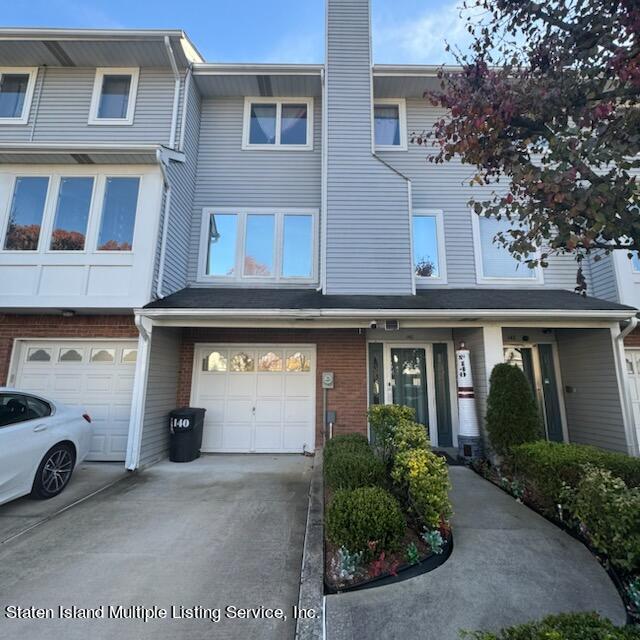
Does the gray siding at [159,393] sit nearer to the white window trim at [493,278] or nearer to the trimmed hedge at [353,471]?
the trimmed hedge at [353,471]

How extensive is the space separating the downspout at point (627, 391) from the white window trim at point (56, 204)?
9.39m

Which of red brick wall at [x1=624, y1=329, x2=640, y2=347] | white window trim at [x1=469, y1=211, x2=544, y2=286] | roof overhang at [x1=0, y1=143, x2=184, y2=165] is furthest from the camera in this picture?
white window trim at [x1=469, y1=211, x2=544, y2=286]

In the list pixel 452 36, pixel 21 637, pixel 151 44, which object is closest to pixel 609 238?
pixel 452 36

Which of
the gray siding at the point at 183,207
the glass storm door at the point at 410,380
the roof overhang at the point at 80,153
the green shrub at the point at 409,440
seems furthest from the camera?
the glass storm door at the point at 410,380

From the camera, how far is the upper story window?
6539 millimetres

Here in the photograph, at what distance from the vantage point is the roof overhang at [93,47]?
7.31 metres

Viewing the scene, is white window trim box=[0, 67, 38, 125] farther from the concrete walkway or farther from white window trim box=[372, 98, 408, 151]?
the concrete walkway

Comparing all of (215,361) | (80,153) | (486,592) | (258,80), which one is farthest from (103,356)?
(258,80)

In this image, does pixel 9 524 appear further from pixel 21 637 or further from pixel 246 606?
pixel 246 606

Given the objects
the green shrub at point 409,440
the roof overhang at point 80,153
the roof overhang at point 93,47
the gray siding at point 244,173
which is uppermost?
the roof overhang at point 93,47

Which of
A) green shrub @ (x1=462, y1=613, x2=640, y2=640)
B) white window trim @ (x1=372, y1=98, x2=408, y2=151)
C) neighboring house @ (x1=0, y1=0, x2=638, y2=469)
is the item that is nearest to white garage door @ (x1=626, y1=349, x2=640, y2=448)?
neighboring house @ (x1=0, y1=0, x2=638, y2=469)

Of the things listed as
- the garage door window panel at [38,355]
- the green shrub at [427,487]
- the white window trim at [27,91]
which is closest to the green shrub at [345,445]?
the green shrub at [427,487]

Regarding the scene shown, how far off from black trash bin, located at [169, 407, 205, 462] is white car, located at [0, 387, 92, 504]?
153 centimetres

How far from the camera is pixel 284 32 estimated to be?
359 inches
